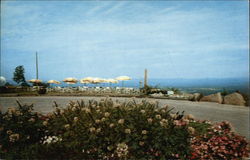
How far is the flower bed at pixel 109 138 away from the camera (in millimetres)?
4496

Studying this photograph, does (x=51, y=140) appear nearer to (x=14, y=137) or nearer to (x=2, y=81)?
(x=14, y=137)

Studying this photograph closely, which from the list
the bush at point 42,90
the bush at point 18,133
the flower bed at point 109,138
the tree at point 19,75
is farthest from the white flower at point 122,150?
the bush at point 42,90

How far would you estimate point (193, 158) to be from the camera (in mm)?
4590

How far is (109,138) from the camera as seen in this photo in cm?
465

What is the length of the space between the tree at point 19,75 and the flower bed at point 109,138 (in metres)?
1.23

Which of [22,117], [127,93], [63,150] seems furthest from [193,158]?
[127,93]

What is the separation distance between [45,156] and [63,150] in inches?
13.6

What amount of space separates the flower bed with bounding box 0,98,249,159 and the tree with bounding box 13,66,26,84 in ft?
4.02

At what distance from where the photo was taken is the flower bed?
4496 mm

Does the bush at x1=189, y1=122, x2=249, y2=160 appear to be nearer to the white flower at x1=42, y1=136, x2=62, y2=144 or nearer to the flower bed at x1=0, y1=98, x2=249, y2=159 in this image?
the flower bed at x1=0, y1=98, x2=249, y2=159

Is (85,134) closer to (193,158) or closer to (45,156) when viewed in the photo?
(45,156)

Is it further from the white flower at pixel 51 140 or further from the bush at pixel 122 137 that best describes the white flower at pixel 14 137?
the bush at pixel 122 137

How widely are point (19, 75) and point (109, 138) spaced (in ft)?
11.6

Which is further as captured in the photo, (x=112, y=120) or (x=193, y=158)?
(x=112, y=120)
